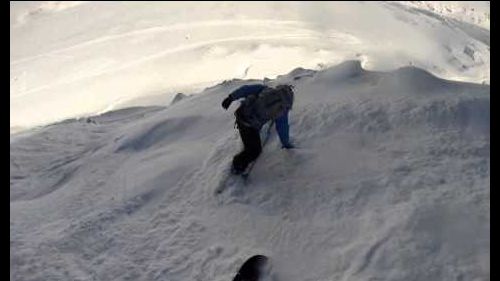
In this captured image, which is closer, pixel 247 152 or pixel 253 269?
pixel 253 269

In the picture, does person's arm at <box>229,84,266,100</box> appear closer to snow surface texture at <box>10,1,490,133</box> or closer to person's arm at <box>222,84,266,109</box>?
person's arm at <box>222,84,266,109</box>

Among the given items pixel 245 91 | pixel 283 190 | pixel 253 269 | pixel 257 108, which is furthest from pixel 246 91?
pixel 253 269

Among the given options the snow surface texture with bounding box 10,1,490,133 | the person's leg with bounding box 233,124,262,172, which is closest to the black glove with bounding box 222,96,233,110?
the person's leg with bounding box 233,124,262,172

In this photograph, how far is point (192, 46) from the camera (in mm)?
29062

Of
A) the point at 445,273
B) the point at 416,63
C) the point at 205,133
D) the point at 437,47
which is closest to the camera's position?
the point at 445,273

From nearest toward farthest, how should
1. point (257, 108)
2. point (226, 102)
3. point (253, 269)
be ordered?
point (253, 269) < point (226, 102) < point (257, 108)

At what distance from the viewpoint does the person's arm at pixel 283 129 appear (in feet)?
31.2

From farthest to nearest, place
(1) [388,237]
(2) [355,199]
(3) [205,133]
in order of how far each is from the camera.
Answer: (3) [205,133] → (2) [355,199] → (1) [388,237]

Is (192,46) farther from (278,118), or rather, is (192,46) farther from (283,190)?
(283,190)

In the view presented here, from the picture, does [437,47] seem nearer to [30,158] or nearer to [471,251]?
[30,158]

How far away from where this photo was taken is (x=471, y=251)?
23.5ft

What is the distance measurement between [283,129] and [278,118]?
28 centimetres
